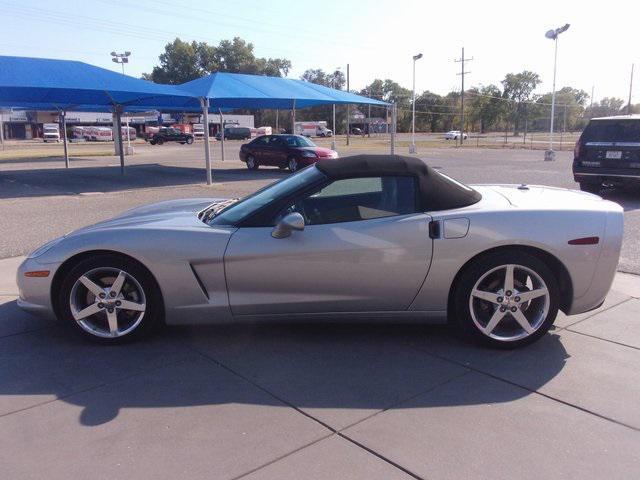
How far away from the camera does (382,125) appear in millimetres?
93250

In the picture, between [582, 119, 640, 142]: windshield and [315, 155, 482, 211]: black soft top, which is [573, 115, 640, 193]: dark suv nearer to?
[582, 119, 640, 142]: windshield

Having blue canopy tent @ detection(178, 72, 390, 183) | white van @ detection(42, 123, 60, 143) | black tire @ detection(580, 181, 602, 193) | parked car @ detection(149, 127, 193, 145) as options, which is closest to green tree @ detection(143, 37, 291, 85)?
white van @ detection(42, 123, 60, 143)

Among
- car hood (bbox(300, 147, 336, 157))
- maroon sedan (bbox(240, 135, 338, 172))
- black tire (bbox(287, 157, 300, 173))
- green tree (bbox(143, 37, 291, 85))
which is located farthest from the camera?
green tree (bbox(143, 37, 291, 85))

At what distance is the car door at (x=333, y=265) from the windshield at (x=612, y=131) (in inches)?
381

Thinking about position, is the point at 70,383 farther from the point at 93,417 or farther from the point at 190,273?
the point at 190,273

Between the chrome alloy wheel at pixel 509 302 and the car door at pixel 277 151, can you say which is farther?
the car door at pixel 277 151

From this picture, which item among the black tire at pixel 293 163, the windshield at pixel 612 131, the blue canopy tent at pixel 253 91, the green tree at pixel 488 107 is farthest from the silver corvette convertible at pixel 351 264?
the green tree at pixel 488 107

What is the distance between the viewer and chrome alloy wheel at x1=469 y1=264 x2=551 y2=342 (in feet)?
12.7

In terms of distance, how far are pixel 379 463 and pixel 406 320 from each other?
1466 millimetres

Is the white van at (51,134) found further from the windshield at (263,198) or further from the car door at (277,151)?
the windshield at (263,198)

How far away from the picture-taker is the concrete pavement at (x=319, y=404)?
8.71ft

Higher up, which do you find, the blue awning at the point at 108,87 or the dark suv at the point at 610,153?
the blue awning at the point at 108,87

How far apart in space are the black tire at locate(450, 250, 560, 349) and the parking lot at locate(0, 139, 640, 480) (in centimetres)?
11

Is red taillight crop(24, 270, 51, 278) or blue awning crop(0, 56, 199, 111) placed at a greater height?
blue awning crop(0, 56, 199, 111)
